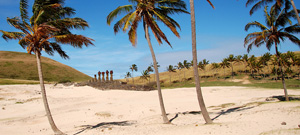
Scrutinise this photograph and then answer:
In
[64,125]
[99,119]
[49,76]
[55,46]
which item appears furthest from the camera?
[49,76]

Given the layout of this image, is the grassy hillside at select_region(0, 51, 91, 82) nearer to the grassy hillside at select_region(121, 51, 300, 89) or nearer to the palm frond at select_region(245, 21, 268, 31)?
the grassy hillside at select_region(121, 51, 300, 89)

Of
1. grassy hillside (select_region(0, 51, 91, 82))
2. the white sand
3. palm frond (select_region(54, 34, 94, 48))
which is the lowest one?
the white sand

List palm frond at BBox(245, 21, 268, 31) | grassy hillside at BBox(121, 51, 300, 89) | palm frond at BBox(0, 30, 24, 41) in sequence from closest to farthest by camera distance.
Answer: palm frond at BBox(0, 30, 24, 41)
palm frond at BBox(245, 21, 268, 31)
grassy hillside at BBox(121, 51, 300, 89)

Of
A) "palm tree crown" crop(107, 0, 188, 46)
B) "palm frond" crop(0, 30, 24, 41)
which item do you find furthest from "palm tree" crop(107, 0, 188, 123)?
"palm frond" crop(0, 30, 24, 41)

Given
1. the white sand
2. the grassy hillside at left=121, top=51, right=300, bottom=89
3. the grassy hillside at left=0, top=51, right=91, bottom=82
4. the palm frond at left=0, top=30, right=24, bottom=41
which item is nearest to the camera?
the white sand

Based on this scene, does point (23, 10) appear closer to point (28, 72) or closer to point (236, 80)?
point (236, 80)

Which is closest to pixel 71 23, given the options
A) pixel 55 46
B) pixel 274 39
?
pixel 55 46

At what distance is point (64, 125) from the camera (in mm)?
14328

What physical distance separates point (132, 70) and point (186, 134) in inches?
3286

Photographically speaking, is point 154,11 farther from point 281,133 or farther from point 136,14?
point 281,133

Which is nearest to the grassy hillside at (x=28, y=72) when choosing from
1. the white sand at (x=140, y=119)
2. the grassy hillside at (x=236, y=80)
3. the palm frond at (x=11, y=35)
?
the grassy hillside at (x=236, y=80)

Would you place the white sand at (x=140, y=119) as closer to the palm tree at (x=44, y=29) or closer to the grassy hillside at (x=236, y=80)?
the palm tree at (x=44, y=29)

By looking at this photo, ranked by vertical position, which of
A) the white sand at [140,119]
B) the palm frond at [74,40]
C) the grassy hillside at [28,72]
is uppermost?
the grassy hillside at [28,72]

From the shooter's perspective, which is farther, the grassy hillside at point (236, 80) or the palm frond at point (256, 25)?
Result: the grassy hillside at point (236, 80)
